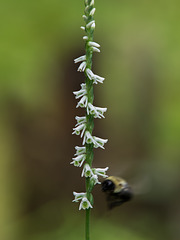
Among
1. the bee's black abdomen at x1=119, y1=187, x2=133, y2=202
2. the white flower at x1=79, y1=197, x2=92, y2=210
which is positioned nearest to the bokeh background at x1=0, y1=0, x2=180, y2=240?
the bee's black abdomen at x1=119, y1=187, x2=133, y2=202

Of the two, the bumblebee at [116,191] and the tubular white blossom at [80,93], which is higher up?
the tubular white blossom at [80,93]

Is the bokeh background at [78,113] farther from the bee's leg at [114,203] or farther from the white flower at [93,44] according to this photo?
the white flower at [93,44]

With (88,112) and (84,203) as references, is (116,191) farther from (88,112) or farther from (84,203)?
(88,112)

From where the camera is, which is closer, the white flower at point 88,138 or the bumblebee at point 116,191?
the white flower at point 88,138

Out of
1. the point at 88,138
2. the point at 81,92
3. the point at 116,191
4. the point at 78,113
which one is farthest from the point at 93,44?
the point at 78,113

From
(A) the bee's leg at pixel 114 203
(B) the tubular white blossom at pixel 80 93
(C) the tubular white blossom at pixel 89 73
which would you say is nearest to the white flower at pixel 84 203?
(B) the tubular white blossom at pixel 80 93

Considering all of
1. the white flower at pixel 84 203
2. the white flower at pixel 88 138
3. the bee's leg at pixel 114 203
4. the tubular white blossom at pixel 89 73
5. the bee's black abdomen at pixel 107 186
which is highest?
the tubular white blossom at pixel 89 73
